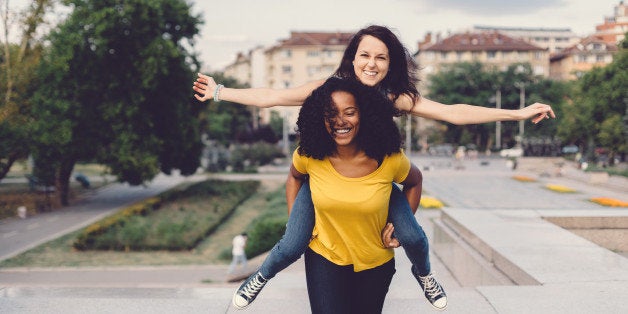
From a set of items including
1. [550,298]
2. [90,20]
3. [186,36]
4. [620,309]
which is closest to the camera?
[620,309]

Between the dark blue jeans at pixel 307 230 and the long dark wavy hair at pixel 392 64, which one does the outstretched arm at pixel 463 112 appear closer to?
the long dark wavy hair at pixel 392 64

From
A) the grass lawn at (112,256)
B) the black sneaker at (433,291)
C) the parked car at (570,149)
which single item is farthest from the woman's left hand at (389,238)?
the parked car at (570,149)

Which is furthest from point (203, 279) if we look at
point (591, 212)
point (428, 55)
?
point (428, 55)

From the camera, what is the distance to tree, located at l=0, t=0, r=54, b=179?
22633 millimetres

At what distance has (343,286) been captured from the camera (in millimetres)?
3262

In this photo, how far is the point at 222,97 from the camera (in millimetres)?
3760

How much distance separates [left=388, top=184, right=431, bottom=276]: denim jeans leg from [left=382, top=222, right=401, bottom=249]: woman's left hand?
4 centimetres

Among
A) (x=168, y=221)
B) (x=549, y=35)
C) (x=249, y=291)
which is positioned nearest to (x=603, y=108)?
(x=168, y=221)

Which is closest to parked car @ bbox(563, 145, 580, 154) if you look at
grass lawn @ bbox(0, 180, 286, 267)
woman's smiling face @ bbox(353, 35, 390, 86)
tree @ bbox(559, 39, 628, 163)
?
tree @ bbox(559, 39, 628, 163)

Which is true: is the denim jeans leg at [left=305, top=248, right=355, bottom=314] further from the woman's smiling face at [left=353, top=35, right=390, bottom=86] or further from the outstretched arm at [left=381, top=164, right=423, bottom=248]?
the woman's smiling face at [left=353, top=35, right=390, bottom=86]

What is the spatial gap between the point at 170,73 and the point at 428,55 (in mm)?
60312

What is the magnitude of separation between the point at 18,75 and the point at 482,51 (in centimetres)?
7135

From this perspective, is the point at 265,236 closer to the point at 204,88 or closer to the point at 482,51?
the point at 204,88

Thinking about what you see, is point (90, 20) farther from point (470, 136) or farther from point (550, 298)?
point (470, 136)
